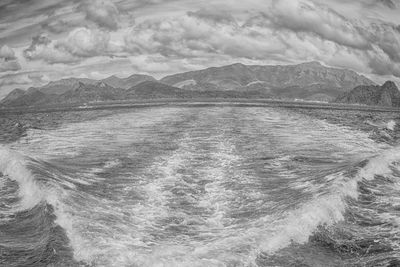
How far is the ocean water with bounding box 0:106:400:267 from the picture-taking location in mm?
11500

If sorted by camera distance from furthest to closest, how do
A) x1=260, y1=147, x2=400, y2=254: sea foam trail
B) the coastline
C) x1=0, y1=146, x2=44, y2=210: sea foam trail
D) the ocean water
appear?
1. the coastline
2. x1=0, y1=146, x2=44, y2=210: sea foam trail
3. x1=260, y1=147, x2=400, y2=254: sea foam trail
4. the ocean water

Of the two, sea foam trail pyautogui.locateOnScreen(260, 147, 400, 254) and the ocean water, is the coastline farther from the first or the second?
sea foam trail pyautogui.locateOnScreen(260, 147, 400, 254)

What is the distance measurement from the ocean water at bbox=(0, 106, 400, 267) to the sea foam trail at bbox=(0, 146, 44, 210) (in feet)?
0.24

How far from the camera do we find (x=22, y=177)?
19.1 metres

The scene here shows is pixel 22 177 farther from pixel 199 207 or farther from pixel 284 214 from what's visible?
pixel 284 214

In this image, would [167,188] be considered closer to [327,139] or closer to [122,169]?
[122,169]

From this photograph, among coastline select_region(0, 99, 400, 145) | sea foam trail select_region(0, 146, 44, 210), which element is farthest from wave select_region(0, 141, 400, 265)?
coastline select_region(0, 99, 400, 145)

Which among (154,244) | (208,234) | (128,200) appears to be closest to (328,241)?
(208,234)

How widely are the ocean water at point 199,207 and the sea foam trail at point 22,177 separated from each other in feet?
0.24

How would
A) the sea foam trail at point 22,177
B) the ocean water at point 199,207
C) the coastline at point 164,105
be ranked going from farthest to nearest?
the coastline at point 164,105, the sea foam trail at point 22,177, the ocean water at point 199,207

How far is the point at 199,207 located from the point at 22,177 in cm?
863

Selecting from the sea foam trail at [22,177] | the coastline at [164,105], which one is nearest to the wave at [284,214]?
the sea foam trail at [22,177]

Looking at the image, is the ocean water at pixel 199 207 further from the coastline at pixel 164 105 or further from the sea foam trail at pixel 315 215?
the coastline at pixel 164 105

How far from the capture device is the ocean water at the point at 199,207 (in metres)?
11.5
